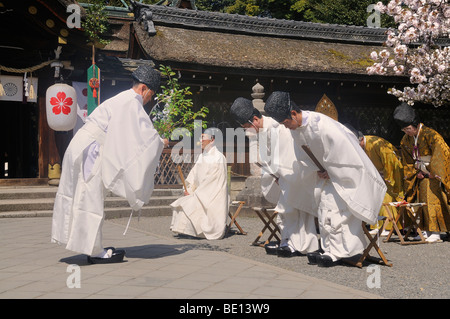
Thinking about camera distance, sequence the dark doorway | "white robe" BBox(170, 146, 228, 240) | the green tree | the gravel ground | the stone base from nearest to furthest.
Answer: the gravel ground < "white robe" BBox(170, 146, 228, 240) < the stone base < the dark doorway < the green tree

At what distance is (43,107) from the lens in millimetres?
13312

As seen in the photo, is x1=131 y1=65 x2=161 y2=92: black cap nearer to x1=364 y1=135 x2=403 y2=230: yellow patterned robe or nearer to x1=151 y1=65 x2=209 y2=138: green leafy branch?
x1=151 y1=65 x2=209 y2=138: green leafy branch

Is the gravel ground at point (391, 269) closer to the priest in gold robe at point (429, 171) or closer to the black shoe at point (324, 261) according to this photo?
the black shoe at point (324, 261)

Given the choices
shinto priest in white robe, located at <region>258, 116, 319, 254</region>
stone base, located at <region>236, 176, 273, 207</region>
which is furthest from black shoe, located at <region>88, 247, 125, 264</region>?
stone base, located at <region>236, 176, 273, 207</region>

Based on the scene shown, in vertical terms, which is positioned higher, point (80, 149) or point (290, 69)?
point (290, 69)

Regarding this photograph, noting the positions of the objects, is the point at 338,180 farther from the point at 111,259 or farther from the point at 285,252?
the point at 111,259

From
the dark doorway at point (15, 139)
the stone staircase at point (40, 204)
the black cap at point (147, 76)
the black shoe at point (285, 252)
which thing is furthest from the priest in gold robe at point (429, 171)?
the dark doorway at point (15, 139)

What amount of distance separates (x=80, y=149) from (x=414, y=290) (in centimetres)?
368

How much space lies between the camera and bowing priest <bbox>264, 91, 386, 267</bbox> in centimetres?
579

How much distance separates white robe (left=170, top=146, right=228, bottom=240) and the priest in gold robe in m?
3.04

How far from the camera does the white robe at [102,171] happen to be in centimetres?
559

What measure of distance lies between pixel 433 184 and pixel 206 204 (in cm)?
367
